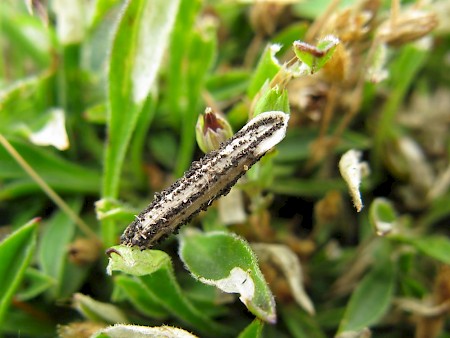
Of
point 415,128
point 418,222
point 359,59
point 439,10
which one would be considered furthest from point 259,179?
point 439,10

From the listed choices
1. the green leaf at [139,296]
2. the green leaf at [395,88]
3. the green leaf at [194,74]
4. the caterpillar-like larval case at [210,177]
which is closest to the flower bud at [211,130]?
the caterpillar-like larval case at [210,177]

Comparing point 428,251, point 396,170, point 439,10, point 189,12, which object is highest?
point 189,12

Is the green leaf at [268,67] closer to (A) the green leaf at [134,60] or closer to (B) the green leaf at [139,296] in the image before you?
(A) the green leaf at [134,60]

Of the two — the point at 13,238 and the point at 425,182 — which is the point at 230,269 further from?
the point at 425,182

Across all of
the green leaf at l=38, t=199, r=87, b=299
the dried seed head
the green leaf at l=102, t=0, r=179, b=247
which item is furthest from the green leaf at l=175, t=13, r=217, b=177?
the dried seed head

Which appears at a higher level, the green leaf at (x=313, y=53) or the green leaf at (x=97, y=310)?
the green leaf at (x=313, y=53)

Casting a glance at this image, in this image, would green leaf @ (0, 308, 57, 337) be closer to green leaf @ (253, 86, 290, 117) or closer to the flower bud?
the flower bud
